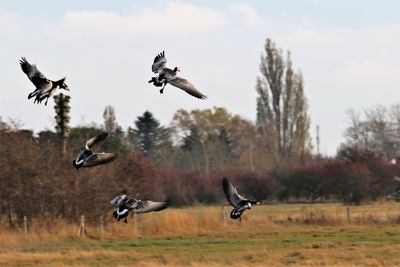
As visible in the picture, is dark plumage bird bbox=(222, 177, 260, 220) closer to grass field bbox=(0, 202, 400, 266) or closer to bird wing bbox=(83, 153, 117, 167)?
bird wing bbox=(83, 153, 117, 167)

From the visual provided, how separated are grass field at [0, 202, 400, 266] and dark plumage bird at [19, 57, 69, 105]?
1514 cm

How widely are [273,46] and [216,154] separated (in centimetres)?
3127

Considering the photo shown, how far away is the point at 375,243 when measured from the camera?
36.1 meters

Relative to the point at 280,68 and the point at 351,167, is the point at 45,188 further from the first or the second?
the point at 280,68

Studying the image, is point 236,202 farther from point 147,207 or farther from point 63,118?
point 63,118

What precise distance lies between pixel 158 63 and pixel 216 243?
24.6m

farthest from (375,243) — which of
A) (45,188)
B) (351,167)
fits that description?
(351,167)

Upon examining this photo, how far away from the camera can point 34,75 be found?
14.8 m

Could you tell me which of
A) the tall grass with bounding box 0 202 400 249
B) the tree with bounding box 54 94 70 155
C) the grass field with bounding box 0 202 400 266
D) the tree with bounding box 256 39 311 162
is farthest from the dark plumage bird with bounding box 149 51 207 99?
the tree with bounding box 256 39 311 162

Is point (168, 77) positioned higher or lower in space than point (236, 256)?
higher

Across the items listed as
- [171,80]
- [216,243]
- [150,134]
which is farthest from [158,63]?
[150,134]

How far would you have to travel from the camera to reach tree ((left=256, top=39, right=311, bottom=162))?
10044 centimetres

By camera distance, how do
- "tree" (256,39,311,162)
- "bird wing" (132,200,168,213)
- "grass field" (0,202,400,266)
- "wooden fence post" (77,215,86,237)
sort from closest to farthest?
"bird wing" (132,200,168,213) < "grass field" (0,202,400,266) < "wooden fence post" (77,215,86,237) < "tree" (256,39,311,162)

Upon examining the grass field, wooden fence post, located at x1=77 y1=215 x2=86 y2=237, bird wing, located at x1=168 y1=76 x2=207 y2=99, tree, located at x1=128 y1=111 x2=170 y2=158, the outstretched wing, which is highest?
tree, located at x1=128 y1=111 x2=170 y2=158
